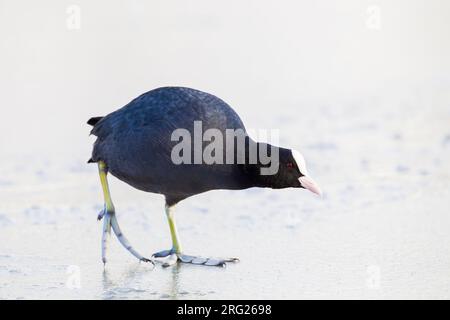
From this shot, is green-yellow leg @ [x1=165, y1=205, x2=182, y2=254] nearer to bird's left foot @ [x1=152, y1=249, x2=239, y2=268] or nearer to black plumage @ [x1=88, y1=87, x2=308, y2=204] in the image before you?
bird's left foot @ [x1=152, y1=249, x2=239, y2=268]

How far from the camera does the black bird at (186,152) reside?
18.1 ft

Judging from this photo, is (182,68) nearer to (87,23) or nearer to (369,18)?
(87,23)

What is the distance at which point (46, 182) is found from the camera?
8.42 meters

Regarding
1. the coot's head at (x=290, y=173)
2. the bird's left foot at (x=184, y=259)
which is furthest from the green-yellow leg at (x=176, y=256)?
the coot's head at (x=290, y=173)

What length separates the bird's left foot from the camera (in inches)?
227

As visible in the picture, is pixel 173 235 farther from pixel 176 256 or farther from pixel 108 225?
pixel 108 225

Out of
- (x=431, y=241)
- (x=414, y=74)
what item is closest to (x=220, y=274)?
(x=431, y=241)

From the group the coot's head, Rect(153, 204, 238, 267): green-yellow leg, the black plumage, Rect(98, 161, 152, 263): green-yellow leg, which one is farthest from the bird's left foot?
the coot's head

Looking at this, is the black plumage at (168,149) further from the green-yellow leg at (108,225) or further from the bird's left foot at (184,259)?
the bird's left foot at (184,259)

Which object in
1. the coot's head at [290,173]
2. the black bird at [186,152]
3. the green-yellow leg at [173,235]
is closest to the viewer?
the black bird at [186,152]

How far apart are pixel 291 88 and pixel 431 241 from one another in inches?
241

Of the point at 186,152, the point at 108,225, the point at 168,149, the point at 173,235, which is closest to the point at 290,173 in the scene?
the point at 186,152

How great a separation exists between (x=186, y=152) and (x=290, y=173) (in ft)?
2.52

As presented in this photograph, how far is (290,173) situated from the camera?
5.79 meters
